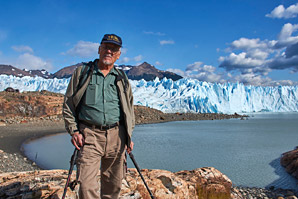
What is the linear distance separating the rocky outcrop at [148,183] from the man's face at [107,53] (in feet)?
5.32

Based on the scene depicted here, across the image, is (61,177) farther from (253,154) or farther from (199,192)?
(253,154)

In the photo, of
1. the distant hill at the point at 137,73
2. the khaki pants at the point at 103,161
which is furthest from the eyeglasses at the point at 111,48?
the distant hill at the point at 137,73

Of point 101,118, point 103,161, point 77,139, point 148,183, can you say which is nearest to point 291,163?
point 148,183

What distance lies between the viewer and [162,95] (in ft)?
162

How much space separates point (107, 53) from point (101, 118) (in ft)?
2.13

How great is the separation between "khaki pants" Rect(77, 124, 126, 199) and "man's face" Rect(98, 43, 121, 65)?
2.17ft

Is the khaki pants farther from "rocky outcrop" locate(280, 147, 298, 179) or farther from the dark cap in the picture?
"rocky outcrop" locate(280, 147, 298, 179)

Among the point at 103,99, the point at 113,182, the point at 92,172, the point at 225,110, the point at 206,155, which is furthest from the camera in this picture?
the point at 225,110

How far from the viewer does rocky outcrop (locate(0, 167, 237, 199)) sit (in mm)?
2891

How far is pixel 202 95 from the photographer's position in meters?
47.2

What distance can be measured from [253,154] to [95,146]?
12244 mm

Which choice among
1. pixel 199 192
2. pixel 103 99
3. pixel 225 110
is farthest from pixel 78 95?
pixel 225 110

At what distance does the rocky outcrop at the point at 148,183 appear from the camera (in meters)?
2.89

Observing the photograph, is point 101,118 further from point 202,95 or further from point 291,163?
point 202,95
